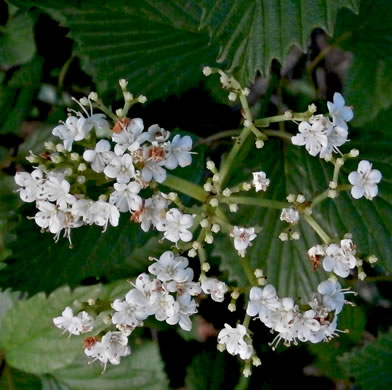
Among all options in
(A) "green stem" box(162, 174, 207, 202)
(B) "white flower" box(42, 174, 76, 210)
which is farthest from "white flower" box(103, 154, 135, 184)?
(A) "green stem" box(162, 174, 207, 202)

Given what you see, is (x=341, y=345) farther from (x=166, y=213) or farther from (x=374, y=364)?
(x=166, y=213)

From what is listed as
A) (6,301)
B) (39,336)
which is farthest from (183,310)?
(6,301)

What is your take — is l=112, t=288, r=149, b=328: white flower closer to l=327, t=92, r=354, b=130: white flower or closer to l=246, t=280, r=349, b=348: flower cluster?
l=246, t=280, r=349, b=348: flower cluster

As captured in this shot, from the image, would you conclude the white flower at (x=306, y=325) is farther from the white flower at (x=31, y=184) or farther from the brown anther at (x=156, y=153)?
the white flower at (x=31, y=184)

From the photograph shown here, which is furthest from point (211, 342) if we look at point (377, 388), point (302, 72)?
point (302, 72)

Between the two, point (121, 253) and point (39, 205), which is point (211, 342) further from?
point (39, 205)
